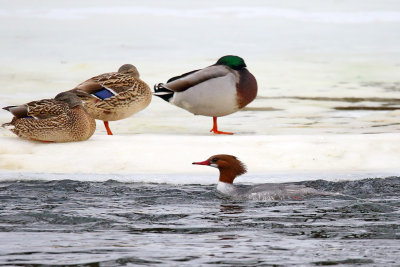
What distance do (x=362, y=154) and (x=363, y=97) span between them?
3.77m

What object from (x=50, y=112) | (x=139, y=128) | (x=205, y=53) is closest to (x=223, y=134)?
(x=139, y=128)

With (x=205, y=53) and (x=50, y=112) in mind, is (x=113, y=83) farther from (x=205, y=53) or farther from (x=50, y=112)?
(x=205, y=53)

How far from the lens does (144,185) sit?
795 centimetres

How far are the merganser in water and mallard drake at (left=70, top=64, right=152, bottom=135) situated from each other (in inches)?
80.5

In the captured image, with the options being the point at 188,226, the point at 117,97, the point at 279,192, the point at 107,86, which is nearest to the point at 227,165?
the point at 279,192

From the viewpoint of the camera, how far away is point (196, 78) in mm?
9859

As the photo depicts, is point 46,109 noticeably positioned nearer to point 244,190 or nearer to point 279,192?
point 244,190

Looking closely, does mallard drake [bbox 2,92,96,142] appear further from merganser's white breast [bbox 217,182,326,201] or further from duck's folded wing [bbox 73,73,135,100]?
merganser's white breast [bbox 217,182,326,201]

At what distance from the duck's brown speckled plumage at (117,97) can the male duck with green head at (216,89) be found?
37 centimetres

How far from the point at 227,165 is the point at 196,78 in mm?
2157

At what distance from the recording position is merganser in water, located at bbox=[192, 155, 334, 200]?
7445 millimetres

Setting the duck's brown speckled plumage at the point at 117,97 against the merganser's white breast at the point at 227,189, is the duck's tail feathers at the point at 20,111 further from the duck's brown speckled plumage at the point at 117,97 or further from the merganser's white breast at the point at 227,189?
the merganser's white breast at the point at 227,189

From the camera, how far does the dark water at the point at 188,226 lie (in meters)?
5.64

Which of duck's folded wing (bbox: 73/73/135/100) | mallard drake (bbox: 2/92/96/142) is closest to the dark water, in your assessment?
mallard drake (bbox: 2/92/96/142)
